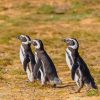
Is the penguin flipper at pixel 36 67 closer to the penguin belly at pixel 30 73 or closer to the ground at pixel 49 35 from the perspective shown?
the ground at pixel 49 35

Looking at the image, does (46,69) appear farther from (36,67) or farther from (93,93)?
(93,93)

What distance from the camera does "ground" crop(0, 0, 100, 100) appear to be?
1591cm

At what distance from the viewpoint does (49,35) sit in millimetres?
29609

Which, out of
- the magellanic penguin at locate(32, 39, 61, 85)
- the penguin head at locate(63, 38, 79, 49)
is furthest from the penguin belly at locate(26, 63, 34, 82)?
the penguin head at locate(63, 38, 79, 49)

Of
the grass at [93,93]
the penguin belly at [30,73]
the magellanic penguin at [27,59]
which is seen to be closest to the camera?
the grass at [93,93]

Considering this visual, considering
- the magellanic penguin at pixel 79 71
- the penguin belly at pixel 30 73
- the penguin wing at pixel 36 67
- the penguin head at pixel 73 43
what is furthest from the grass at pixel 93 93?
the penguin belly at pixel 30 73

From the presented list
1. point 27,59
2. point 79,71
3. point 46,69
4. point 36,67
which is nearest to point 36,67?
point 36,67

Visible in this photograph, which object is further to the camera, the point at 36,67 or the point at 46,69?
the point at 36,67

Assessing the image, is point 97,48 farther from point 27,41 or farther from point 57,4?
point 57,4

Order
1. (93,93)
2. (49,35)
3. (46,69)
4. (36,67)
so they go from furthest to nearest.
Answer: (49,35)
(36,67)
(46,69)
(93,93)

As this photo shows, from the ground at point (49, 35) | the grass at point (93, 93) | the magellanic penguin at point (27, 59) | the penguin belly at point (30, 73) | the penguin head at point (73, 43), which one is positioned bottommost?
the ground at point (49, 35)

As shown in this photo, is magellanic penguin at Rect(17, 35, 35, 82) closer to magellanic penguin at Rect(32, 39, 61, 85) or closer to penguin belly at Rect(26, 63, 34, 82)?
penguin belly at Rect(26, 63, 34, 82)

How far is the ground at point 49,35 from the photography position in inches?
627

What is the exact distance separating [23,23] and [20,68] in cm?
1333
